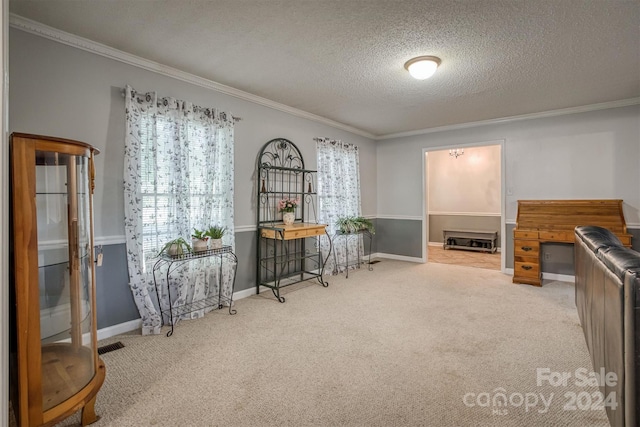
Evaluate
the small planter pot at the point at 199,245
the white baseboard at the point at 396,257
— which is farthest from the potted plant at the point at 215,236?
the white baseboard at the point at 396,257

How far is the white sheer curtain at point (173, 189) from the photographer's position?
2.81 meters

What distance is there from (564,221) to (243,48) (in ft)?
15.3

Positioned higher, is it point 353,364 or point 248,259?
point 248,259

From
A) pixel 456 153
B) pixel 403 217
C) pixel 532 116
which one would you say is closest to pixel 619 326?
pixel 532 116

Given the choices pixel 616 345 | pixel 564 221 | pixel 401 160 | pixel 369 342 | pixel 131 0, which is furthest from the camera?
pixel 401 160

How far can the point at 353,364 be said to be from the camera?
2.28 meters

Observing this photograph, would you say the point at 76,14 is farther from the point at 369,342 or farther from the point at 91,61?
the point at 369,342

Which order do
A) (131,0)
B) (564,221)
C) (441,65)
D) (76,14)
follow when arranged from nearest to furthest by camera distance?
(131,0), (76,14), (441,65), (564,221)

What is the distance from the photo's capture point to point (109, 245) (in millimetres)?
2719

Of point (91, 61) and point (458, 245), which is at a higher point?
point (91, 61)

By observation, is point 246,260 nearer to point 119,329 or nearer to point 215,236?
point 215,236

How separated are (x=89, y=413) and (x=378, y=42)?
10.5ft

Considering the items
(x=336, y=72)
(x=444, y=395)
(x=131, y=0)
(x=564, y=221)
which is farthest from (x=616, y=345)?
(x=564, y=221)

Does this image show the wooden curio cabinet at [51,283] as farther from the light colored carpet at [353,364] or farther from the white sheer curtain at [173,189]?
the white sheer curtain at [173,189]
